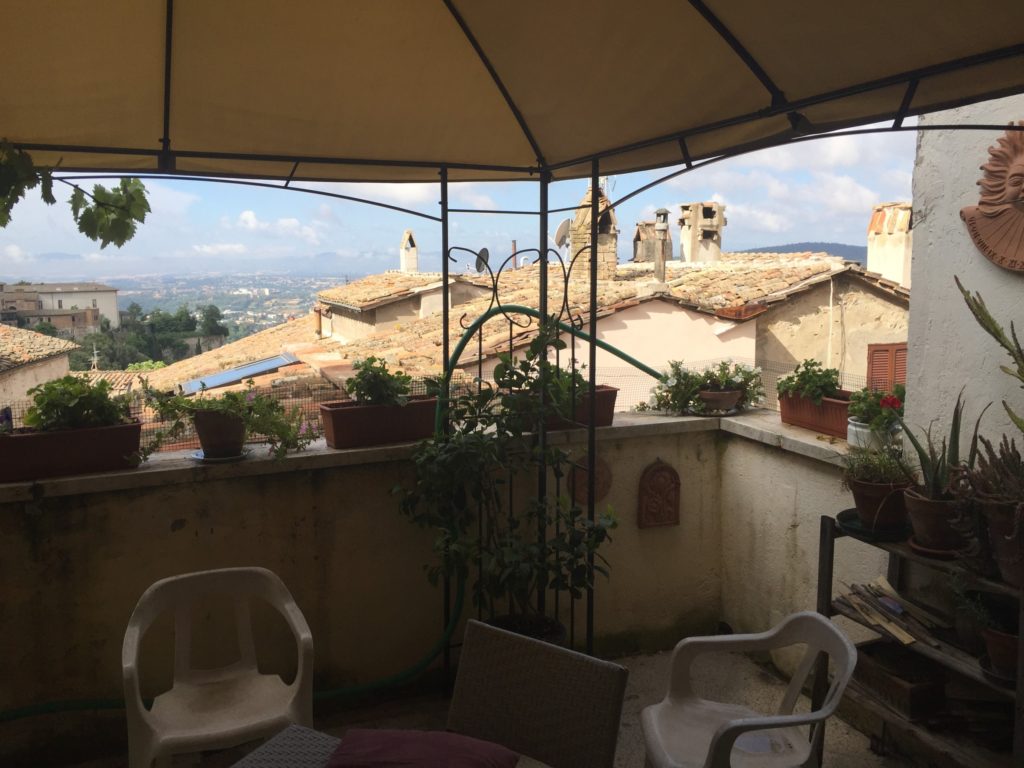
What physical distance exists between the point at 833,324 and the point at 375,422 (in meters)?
5.30

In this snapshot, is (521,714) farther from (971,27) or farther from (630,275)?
(630,275)

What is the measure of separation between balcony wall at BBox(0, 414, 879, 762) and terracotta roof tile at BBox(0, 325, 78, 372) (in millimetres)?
2942

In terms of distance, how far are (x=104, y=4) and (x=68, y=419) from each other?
55.9 inches

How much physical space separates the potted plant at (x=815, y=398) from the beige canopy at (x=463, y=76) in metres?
1.20

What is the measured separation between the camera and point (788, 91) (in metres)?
1.93

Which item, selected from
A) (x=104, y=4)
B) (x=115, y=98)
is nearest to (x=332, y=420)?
(x=115, y=98)

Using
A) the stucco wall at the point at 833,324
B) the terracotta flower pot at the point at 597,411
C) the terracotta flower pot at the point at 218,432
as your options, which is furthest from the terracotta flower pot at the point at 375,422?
the stucco wall at the point at 833,324

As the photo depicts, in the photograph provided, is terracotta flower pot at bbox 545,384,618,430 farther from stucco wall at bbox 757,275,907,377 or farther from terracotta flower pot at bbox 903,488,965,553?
stucco wall at bbox 757,275,907,377

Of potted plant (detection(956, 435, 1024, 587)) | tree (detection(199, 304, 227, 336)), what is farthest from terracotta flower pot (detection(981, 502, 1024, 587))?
tree (detection(199, 304, 227, 336))

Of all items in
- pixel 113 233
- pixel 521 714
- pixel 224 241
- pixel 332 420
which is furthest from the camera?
pixel 224 241

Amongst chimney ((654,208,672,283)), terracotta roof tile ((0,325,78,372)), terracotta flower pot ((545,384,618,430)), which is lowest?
terracotta flower pot ((545,384,618,430))

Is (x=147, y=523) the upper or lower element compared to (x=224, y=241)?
lower

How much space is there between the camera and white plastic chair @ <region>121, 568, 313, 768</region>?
6.51ft

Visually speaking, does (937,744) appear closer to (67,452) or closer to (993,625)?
(993,625)
